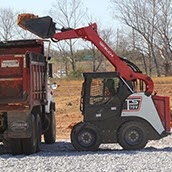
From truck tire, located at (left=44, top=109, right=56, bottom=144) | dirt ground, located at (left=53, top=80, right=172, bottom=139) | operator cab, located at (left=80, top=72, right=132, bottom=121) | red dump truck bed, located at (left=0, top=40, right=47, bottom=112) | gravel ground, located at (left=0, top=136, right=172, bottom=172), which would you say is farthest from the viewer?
dirt ground, located at (left=53, top=80, right=172, bottom=139)

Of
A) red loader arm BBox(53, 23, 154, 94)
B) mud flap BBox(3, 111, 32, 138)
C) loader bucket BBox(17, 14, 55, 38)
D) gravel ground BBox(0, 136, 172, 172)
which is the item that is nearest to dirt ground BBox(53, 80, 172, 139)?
red loader arm BBox(53, 23, 154, 94)

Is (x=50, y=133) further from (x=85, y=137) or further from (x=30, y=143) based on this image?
(x=30, y=143)

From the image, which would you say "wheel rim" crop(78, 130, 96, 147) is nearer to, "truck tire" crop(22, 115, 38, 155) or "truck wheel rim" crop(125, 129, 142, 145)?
"truck wheel rim" crop(125, 129, 142, 145)

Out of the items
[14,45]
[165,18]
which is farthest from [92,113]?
[165,18]

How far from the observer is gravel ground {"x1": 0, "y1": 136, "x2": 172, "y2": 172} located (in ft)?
38.3

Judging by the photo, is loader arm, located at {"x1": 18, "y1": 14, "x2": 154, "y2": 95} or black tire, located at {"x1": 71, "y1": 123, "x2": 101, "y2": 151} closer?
black tire, located at {"x1": 71, "y1": 123, "x2": 101, "y2": 151}

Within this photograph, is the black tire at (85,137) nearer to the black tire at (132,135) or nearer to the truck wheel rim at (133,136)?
the black tire at (132,135)

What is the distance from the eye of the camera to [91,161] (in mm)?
12586

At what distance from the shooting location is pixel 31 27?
1534 cm

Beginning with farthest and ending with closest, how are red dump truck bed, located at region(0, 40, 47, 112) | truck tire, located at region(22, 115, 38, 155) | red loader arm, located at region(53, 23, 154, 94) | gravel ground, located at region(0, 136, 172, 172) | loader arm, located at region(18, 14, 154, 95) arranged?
loader arm, located at region(18, 14, 154, 95)
red loader arm, located at region(53, 23, 154, 94)
truck tire, located at region(22, 115, 38, 155)
red dump truck bed, located at region(0, 40, 47, 112)
gravel ground, located at region(0, 136, 172, 172)

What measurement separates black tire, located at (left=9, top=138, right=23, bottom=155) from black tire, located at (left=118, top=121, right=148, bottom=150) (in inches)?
96.0

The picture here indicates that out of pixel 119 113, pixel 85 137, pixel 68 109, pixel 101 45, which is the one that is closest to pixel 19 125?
pixel 85 137

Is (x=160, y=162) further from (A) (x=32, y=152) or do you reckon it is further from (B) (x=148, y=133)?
(A) (x=32, y=152)

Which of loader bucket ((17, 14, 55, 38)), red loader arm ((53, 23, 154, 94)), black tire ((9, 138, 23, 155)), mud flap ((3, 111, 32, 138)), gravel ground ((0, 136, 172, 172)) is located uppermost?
loader bucket ((17, 14, 55, 38))
